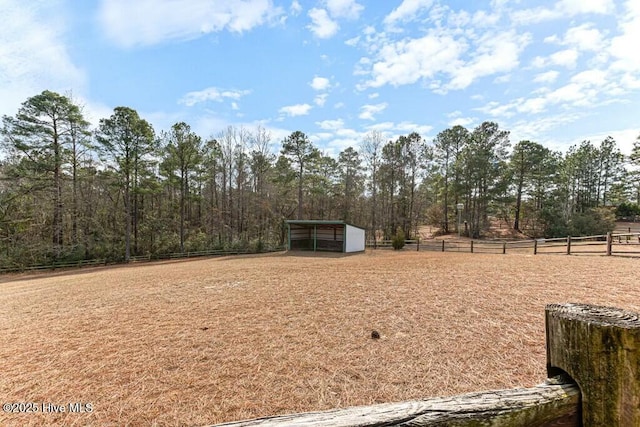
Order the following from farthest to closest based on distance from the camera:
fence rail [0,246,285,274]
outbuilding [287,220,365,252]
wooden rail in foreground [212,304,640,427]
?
outbuilding [287,220,365,252] < fence rail [0,246,285,274] < wooden rail in foreground [212,304,640,427]

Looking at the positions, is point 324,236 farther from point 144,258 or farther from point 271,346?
point 271,346

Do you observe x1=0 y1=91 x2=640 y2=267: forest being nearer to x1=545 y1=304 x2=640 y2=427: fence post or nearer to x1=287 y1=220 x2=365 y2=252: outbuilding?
x1=287 y1=220 x2=365 y2=252: outbuilding

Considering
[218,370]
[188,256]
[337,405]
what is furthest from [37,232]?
[337,405]

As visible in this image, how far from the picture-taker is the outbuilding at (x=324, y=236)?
63.0 ft

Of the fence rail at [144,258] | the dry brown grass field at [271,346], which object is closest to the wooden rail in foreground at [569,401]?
the dry brown grass field at [271,346]

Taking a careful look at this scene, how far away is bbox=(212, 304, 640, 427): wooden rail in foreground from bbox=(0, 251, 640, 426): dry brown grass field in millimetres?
2194

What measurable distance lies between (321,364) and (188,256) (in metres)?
20.5

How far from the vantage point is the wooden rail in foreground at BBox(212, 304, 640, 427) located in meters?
0.75

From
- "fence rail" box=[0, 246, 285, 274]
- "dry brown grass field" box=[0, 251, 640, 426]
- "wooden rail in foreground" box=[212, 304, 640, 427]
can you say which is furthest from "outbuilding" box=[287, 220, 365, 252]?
"wooden rail in foreground" box=[212, 304, 640, 427]

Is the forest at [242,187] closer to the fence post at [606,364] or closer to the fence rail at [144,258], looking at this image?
the fence rail at [144,258]

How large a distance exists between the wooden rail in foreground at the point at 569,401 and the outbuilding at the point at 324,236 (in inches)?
696

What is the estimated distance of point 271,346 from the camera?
3.83 meters

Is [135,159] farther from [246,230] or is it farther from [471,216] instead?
[471,216]

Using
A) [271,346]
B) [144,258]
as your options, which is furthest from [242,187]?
[271,346]
